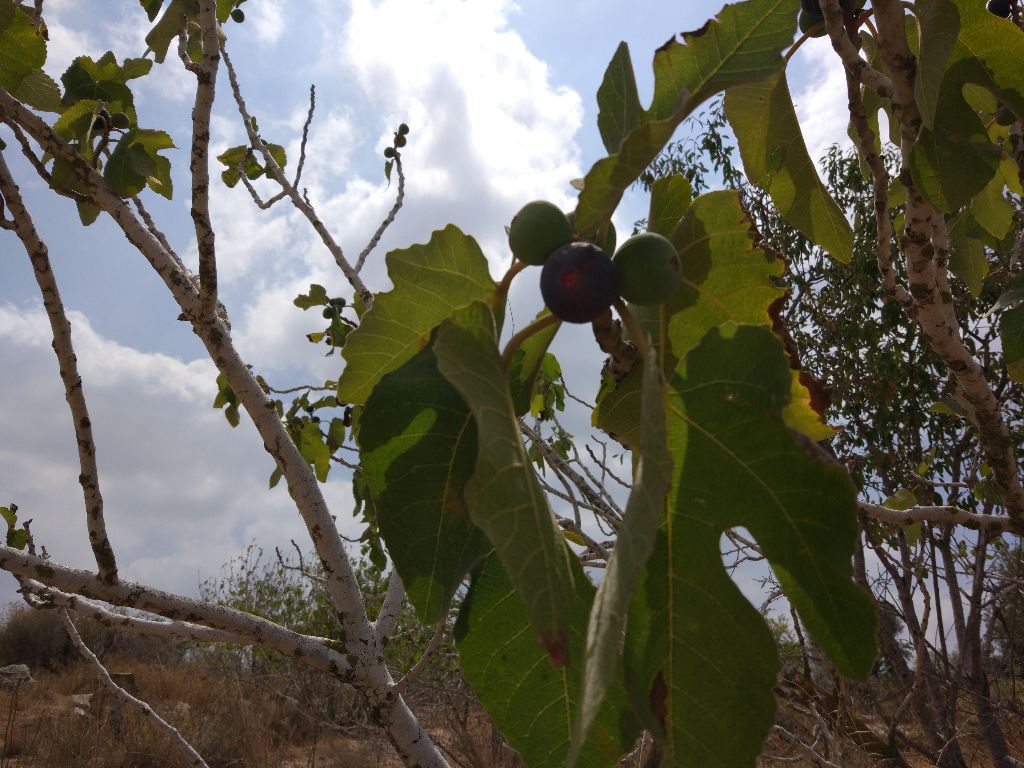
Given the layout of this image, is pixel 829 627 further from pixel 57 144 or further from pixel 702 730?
pixel 57 144

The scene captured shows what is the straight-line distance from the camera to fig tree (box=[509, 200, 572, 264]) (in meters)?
0.74

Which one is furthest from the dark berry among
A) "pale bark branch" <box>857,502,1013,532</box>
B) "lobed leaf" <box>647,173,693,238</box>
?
"lobed leaf" <box>647,173,693,238</box>

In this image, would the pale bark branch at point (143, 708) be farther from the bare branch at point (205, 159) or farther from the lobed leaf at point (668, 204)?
the lobed leaf at point (668, 204)

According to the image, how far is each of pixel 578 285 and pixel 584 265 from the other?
0.02 metres

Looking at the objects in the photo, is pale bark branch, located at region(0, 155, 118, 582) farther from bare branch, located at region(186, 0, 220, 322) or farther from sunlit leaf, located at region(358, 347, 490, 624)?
sunlit leaf, located at region(358, 347, 490, 624)

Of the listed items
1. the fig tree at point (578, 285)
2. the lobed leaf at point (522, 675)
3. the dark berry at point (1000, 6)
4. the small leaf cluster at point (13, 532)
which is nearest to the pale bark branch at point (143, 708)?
the small leaf cluster at point (13, 532)

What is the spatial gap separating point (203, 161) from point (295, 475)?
29.6 inches

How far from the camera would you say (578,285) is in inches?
27.0

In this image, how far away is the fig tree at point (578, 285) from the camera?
0.68 metres

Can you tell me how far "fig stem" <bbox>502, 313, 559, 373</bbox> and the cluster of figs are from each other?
0.20 ft

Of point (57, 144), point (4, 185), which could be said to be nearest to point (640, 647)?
point (57, 144)

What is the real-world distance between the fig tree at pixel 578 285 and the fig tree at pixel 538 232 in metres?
0.05

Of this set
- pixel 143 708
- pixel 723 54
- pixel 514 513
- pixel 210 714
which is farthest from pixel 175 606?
pixel 210 714

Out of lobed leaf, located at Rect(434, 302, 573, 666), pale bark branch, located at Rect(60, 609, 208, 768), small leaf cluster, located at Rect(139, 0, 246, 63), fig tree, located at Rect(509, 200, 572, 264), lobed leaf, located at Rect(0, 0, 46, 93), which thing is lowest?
pale bark branch, located at Rect(60, 609, 208, 768)
